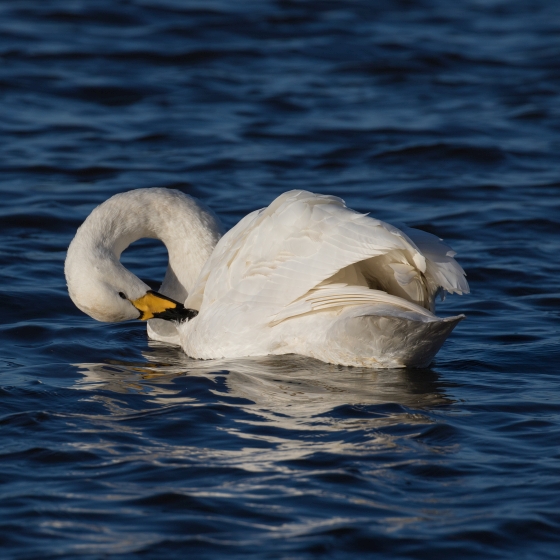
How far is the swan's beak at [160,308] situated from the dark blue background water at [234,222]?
29cm

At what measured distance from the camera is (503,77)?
1662 cm

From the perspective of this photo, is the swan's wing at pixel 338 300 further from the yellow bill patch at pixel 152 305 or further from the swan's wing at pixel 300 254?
the yellow bill patch at pixel 152 305

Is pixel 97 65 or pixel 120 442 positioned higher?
pixel 97 65

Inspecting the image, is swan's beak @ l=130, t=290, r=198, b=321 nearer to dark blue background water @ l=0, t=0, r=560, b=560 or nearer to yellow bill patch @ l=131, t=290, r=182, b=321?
yellow bill patch @ l=131, t=290, r=182, b=321

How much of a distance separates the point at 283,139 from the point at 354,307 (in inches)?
316

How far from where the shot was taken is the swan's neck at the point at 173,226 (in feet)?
26.2

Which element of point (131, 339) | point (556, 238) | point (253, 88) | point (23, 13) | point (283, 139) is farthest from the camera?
point (23, 13)

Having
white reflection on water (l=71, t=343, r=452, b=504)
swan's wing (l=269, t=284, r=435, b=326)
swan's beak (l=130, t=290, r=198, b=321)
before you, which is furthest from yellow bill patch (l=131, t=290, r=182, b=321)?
swan's wing (l=269, t=284, r=435, b=326)

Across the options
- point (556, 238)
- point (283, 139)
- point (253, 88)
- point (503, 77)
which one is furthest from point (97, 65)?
point (556, 238)

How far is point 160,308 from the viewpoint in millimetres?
7594

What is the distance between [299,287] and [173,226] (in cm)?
183

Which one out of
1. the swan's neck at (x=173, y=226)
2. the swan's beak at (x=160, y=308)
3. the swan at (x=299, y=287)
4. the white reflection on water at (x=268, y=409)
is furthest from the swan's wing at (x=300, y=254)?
the swan's neck at (x=173, y=226)

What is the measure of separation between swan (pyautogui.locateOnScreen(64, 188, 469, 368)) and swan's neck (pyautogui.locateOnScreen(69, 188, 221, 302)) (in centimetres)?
4

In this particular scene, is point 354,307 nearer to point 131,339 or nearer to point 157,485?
point 157,485
